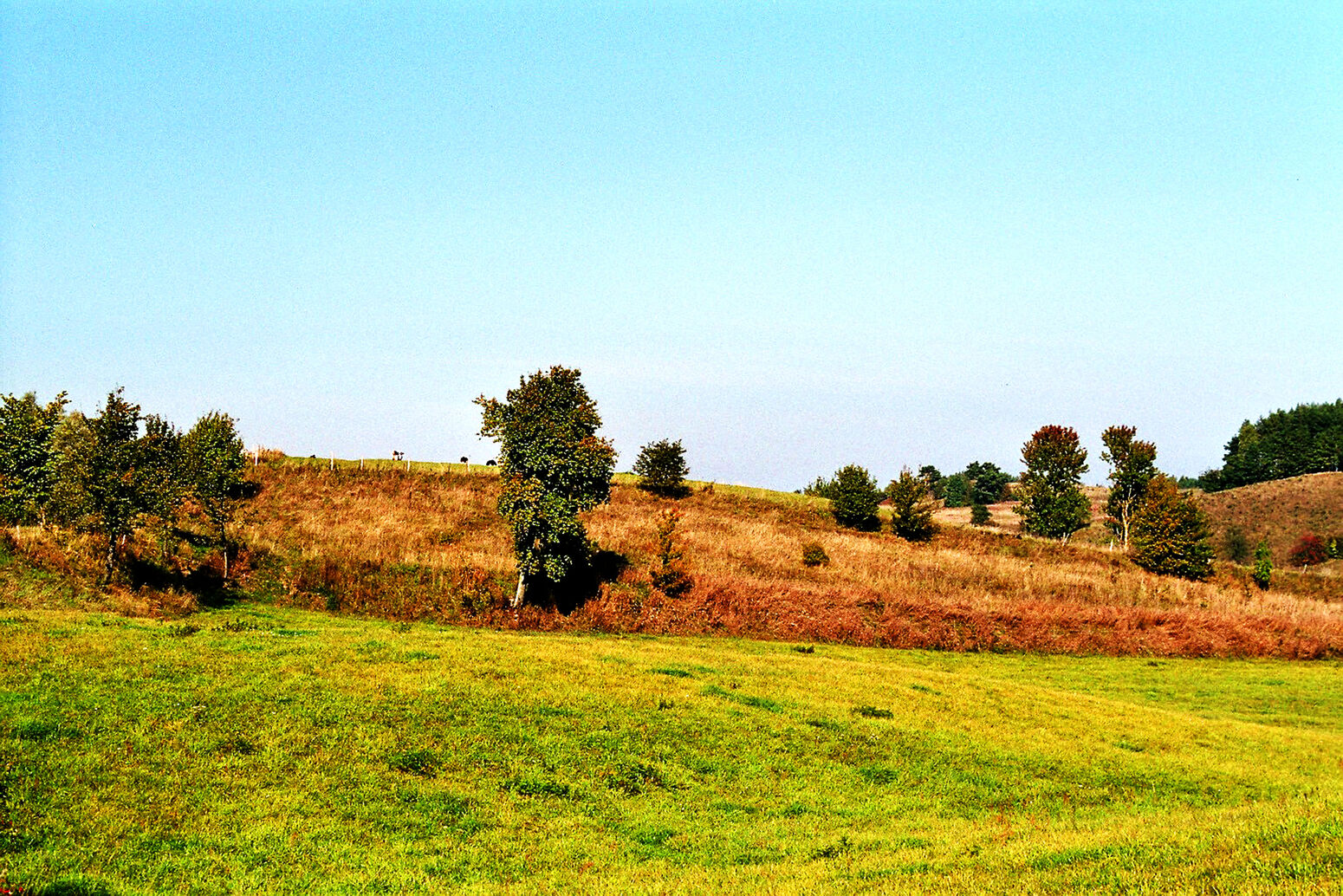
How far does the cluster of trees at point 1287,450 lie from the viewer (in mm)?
169750

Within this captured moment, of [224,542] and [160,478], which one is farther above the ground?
[160,478]

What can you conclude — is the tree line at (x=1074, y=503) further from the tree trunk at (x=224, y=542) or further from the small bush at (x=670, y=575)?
the tree trunk at (x=224, y=542)

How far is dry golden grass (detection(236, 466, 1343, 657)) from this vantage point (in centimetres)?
4438

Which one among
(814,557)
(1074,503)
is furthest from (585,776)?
(1074,503)

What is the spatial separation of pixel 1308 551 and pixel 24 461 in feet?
519

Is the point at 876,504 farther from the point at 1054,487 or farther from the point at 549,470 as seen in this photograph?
the point at 549,470

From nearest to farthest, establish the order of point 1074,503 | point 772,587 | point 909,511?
point 772,587 < point 909,511 < point 1074,503

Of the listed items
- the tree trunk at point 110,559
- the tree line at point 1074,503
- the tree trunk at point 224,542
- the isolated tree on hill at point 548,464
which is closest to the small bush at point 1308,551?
the tree line at point 1074,503

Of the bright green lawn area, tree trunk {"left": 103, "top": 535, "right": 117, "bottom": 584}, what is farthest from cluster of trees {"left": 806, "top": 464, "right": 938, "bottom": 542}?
tree trunk {"left": 103, "top": 535, "right": 117, "bottom": 584}

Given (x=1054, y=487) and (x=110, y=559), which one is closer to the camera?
(x=110, y=559)

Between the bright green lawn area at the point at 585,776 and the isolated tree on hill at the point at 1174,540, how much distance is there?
48.7 m

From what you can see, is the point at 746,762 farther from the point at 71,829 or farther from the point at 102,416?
the point at 102,416

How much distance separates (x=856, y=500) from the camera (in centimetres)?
8119

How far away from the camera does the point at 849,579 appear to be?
53.8 m
